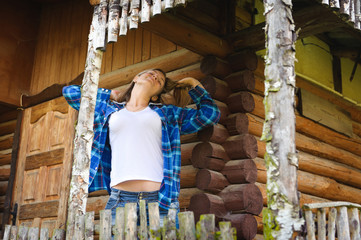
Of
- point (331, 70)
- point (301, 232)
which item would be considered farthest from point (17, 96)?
point (301, 232)

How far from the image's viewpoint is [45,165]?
761 centimetres

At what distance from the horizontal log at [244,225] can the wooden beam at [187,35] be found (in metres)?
2.03

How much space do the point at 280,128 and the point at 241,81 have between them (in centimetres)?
263

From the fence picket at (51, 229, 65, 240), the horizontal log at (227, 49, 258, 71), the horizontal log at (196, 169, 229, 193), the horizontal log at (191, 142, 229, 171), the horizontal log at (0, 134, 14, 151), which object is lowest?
the fence picket at (51, 229, 65, 240)

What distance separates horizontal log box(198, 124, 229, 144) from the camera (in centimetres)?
580

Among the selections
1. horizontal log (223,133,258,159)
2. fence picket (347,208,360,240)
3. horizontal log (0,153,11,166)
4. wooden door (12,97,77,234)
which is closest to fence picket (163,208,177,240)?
fence picket (347,208,360,240)

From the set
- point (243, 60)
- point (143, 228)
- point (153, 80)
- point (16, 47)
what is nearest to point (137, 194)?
point (143, 228)

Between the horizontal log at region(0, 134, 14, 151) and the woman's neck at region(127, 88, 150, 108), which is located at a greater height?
the horizontal log at region(0, 134, 14, 151)

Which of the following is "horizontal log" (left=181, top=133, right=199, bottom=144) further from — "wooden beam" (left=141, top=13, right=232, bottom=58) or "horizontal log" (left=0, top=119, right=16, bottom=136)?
"horizontal log" (left=0, top=119, right=16, bottom=136)

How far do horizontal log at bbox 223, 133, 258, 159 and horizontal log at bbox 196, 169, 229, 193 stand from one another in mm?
337

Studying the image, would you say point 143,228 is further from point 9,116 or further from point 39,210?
point 9,116

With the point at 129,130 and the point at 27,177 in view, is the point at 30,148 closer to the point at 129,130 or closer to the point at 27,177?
the point at 27,177

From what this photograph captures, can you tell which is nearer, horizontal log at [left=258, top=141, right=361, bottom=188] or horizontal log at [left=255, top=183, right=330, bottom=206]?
horizontal log at [left=255, top=183, right=330, bottom=206]

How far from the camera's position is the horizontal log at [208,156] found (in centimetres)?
571
